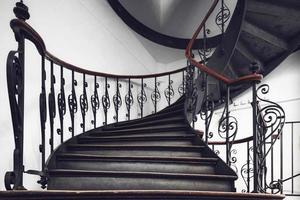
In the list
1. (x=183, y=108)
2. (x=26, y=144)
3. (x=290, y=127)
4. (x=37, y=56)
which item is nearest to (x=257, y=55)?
(x=290, y=127)

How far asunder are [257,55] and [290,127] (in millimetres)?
1173

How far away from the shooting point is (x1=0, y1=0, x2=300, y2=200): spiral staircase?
6.79 feet

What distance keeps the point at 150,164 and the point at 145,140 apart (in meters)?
0.59

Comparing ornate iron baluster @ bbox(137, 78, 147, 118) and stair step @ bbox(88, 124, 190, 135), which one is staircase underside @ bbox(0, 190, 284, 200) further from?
ornate iron baluster @ bbox(137, 78, 147, 118)

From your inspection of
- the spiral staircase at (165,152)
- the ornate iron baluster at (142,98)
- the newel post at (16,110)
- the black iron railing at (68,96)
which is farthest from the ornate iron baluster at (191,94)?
the newel post at (16,110)

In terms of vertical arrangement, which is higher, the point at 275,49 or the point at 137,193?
the point at 275,49

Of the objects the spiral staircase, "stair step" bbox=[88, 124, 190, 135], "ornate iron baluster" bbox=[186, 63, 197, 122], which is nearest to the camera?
the spiral staircase

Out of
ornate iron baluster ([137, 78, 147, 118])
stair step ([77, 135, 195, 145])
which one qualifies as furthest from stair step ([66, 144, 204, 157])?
ornate iron baluster ([137, 78, 147, 118])

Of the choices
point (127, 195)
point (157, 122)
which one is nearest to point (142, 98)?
point (157, 122)

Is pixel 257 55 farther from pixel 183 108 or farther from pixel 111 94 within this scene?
pixel 111 94

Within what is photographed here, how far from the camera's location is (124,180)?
255cm

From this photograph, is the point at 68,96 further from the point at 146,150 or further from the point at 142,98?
the point at 142,98

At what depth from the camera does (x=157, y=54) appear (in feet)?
20.2

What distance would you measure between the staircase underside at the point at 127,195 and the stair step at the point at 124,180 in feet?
1.39
